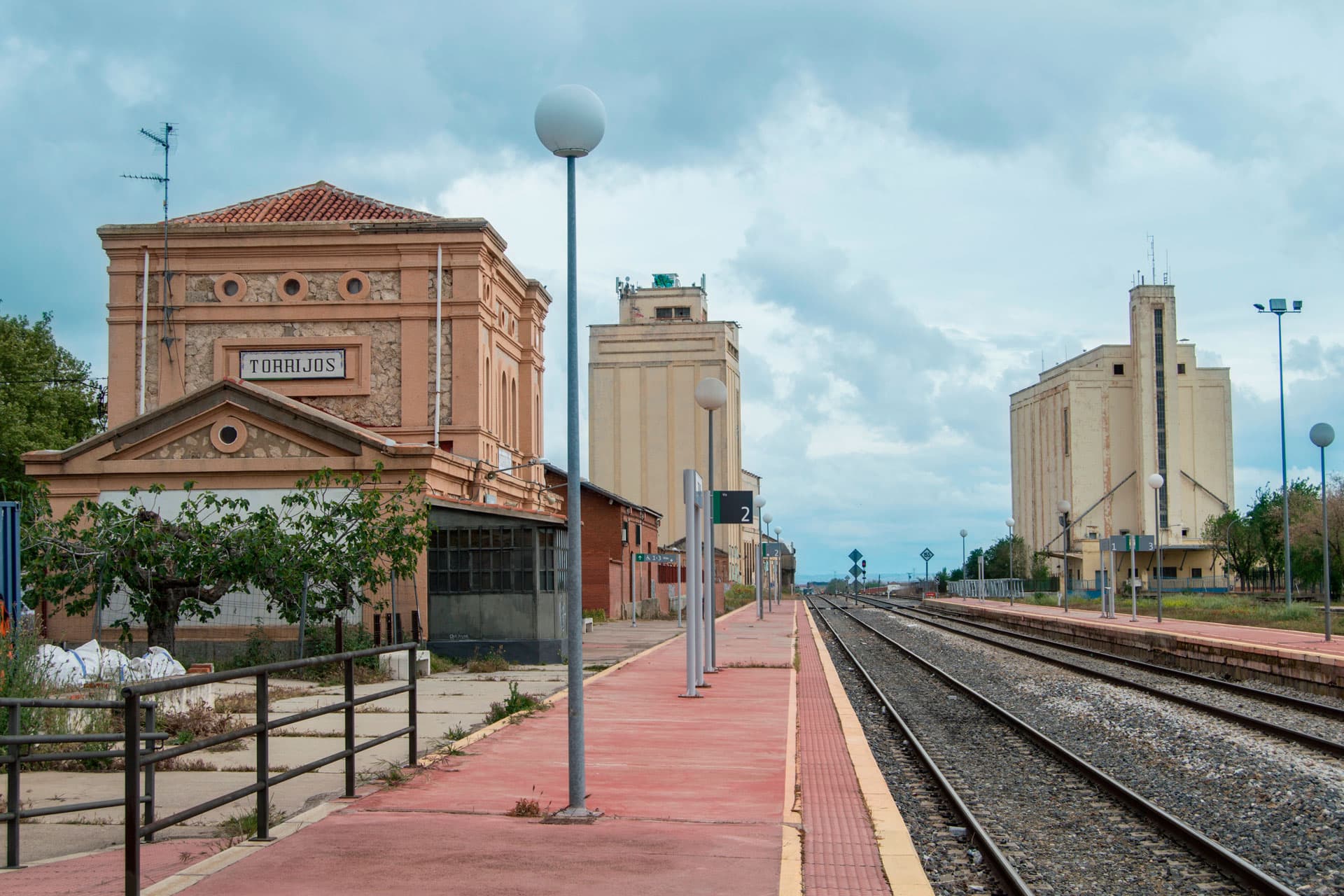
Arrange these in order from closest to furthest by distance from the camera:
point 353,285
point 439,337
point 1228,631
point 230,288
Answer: point 1228,631 → point 439,337 → point 353,285 → point 230,288

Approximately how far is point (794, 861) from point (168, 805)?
426cm

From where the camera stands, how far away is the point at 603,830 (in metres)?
7.62

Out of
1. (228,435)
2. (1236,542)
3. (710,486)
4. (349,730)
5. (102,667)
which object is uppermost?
(228,435)

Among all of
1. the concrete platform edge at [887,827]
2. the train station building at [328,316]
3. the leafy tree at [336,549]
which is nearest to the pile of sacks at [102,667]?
the leafy tree at [336,549]

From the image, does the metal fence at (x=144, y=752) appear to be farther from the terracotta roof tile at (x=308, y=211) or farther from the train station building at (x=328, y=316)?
the terracotta roof tile at (x=308, y=211)

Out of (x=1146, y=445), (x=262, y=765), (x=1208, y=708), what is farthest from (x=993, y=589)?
(x=262, y=765)

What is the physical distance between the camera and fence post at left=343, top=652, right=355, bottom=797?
27.8 feet

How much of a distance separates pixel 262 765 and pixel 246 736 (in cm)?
37

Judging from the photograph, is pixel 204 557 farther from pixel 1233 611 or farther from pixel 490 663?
pixel 1233 611

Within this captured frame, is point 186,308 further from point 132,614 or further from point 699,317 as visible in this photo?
point 699,317

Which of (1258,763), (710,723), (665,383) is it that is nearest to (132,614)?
(710,723)

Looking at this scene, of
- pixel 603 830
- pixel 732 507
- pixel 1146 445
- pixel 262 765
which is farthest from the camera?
pixel 1146 445

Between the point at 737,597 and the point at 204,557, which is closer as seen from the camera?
the point at 204,557

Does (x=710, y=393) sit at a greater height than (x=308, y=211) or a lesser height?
lesser
